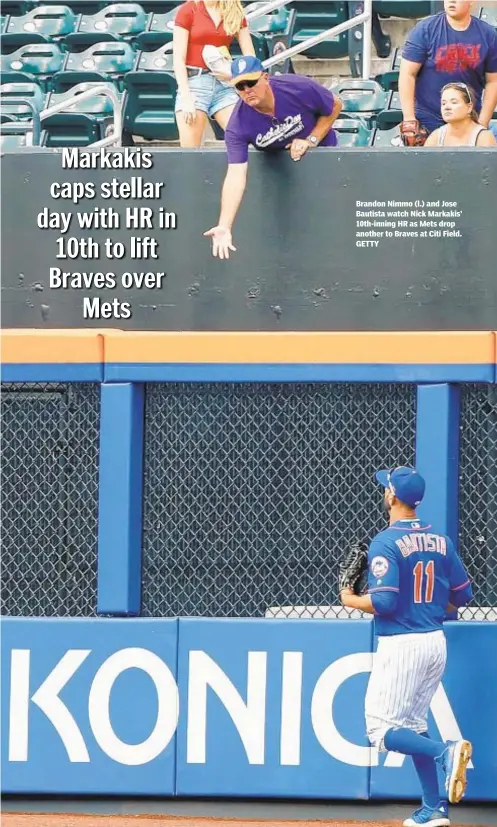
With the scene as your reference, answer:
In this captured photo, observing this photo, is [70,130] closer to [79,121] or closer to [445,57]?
[79,121]

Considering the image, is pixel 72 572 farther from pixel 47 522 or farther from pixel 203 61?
pixel 203 61

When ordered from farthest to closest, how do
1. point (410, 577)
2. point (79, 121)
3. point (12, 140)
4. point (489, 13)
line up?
point (79, 121), point (489, 13), point (12, 140), point (410, 577)

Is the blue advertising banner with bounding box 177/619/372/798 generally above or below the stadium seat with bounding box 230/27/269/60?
below

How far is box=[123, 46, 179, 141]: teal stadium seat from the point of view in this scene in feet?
38.0

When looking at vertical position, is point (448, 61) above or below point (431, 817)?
above

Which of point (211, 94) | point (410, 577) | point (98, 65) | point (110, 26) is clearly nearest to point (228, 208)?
point (211, 94)

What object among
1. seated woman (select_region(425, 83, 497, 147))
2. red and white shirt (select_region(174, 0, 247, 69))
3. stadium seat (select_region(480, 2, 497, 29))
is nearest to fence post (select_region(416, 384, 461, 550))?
seated woman (select_region(425, 83, 497, 147))

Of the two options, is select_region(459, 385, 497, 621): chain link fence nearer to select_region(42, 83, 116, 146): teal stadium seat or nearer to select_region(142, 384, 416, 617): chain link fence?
select_region(142, 384, 416, 617): chain link fence

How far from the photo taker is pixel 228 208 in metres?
7.38

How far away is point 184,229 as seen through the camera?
24.7ft

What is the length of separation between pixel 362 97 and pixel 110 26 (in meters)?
3.42

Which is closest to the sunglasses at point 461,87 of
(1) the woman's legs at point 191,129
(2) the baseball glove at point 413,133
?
(2) the baseball glove at point 413,133

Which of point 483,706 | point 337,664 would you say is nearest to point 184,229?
point 337,664

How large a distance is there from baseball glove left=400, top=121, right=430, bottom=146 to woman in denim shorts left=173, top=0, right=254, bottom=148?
104 centimetres
